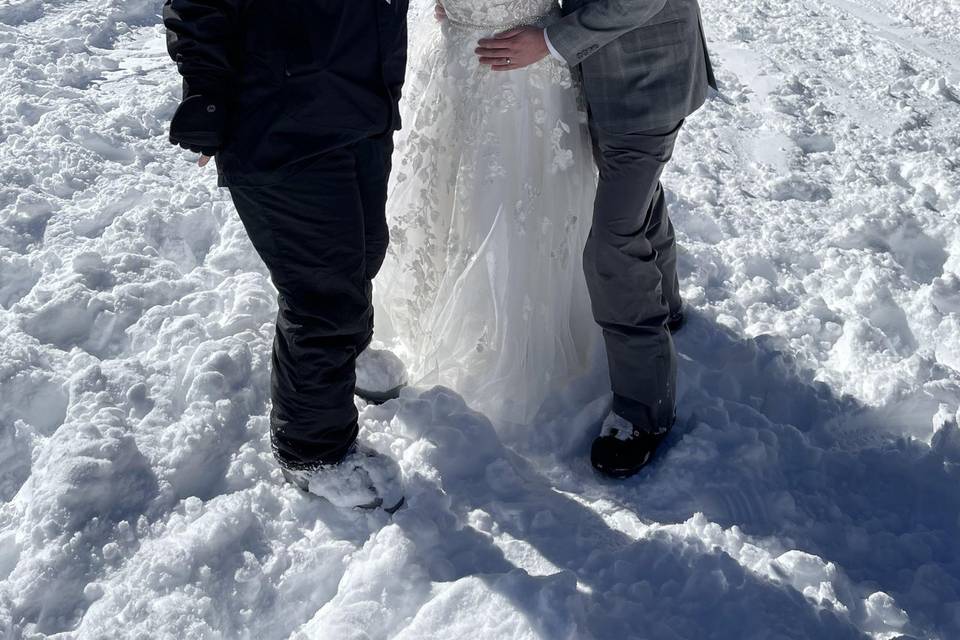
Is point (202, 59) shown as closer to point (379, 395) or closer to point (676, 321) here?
point (379, 395)

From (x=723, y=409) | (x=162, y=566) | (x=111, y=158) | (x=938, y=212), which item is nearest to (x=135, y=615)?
(x=162, y=566)

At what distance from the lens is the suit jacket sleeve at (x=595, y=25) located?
6.66 ft

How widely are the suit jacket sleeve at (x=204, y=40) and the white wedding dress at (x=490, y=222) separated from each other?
27.6 inches

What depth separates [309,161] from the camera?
1.98 meters

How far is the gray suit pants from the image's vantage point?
2.26 m

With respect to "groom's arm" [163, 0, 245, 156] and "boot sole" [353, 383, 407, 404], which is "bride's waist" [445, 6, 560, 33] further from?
"boot sole" [353, 383, 407, 404]

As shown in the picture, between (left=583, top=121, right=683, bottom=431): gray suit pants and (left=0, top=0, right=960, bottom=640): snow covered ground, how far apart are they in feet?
0.54

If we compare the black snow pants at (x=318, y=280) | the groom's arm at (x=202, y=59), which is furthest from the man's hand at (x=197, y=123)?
the black snow pants at (x=318, y=280)

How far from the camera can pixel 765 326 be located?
296cm

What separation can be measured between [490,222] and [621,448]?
731 mm

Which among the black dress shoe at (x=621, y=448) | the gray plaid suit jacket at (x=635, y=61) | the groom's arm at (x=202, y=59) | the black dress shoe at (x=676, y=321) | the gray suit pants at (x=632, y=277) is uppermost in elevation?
the groom's arm at (x=202, y=59)

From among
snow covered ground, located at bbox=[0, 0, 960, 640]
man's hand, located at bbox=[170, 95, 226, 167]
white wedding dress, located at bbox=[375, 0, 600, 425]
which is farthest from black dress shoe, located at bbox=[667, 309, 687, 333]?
man's hand, located at bbox=[170, 95, 226, 167]

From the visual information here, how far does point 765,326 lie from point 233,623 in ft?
6.28

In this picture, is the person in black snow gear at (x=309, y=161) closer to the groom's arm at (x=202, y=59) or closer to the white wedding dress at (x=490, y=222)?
the groom's arm at (x=202, y=59)
